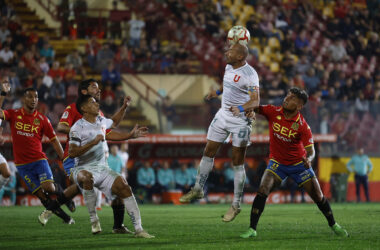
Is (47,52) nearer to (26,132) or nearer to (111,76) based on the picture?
(111,76)

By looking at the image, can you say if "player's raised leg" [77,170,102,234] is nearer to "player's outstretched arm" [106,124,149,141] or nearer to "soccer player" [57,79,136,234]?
"soccer player" [57,79,136,234]

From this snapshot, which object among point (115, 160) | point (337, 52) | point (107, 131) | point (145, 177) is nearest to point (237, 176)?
point (107, 131)

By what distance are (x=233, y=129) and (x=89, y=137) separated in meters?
2.35

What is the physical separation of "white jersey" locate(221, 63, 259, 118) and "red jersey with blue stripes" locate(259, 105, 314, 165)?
0.53 metres

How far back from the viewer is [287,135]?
1060 centimetres

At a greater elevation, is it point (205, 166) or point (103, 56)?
point (103, 56)

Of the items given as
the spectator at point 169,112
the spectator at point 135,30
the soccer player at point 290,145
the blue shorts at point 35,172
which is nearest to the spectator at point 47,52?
the spectator at point 135,30

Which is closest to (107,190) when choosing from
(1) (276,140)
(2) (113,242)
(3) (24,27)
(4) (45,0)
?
(2) (113,242)

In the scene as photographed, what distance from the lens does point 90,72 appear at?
2525 cm

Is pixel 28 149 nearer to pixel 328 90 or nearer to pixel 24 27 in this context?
pixel 24 27

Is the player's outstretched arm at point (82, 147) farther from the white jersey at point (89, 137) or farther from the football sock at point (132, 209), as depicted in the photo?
the football sock at point (132, 209)

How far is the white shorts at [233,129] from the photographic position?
1123 cm

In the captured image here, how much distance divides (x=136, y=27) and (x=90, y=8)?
2.00 meters

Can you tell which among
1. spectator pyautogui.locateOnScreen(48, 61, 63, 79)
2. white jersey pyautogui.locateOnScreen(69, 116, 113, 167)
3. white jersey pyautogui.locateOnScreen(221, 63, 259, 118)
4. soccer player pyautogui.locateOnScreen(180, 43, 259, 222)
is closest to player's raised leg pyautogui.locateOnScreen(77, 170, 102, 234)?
white jersey pyautogui.locateOnScreen(69, 116, 113, 167)
